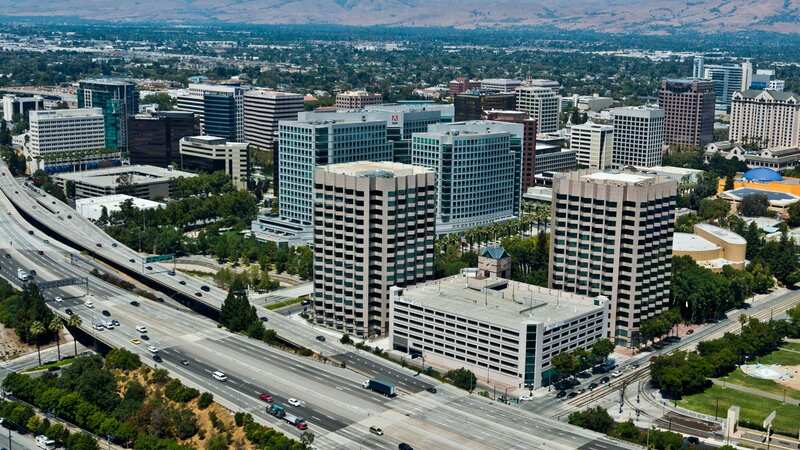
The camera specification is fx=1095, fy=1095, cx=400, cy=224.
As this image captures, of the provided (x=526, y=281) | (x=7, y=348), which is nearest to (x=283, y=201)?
(x=526, y=281)

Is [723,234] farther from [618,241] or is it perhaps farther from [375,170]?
[375,170]

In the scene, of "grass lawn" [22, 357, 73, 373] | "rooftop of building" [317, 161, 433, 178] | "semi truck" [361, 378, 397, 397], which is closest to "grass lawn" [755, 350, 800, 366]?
"semi truck" [361, 378, 397, 397]

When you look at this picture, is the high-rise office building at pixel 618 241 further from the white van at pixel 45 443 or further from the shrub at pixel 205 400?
the white van at pixel 45 443

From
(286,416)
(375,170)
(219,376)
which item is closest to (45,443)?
(219,376)

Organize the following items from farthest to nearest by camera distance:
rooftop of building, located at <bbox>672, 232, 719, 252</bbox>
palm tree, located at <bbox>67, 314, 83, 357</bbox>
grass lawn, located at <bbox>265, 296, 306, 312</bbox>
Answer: rooftop of building, located at <bbox>672, 232, 719, 252</bbox> → grass lawn, located at <bbox>265, 296, 306, 312</bbox> → palm tree, located at <bbox>67, 314, 83, 357</bbox>

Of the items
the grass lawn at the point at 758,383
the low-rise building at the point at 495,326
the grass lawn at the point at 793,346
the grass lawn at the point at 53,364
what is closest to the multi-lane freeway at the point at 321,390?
the grass lawn at the point at 53,364

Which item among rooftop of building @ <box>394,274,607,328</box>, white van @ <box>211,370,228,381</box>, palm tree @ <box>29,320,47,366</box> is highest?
rooftop of building @ <box>394,274,607,328</box>

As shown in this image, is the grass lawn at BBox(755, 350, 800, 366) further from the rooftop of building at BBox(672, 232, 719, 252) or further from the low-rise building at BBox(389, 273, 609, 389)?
the rooftop of building at BBox(672, 232, 719, 252)
